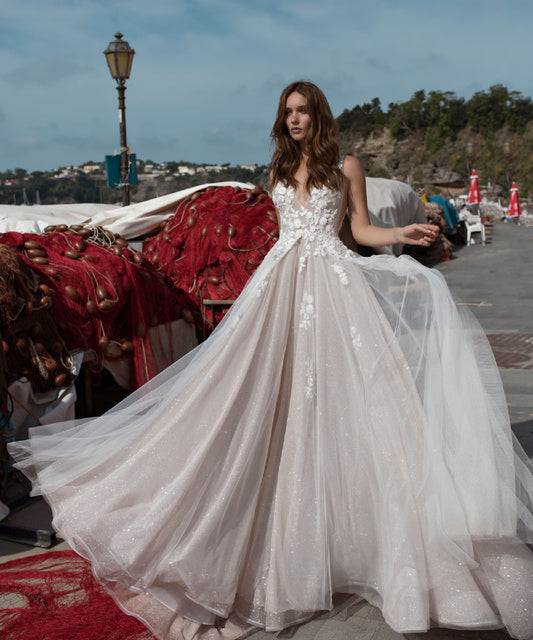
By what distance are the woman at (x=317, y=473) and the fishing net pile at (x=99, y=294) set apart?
1688 millimetres

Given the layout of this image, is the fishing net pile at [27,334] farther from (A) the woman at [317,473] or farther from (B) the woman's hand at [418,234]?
(B) the woman's hand at [418,234]

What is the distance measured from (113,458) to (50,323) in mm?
1681

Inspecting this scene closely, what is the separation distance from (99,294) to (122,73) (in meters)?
7.13

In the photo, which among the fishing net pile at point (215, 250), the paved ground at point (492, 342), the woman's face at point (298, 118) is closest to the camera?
the paved ground at point (492, 342)

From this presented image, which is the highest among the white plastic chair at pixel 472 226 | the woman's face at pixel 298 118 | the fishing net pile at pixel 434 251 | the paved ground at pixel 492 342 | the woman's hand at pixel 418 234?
the woman's face at pixel 298 118

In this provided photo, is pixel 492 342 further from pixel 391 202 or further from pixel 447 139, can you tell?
pixel 447 139

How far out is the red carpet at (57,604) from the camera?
2746 mm

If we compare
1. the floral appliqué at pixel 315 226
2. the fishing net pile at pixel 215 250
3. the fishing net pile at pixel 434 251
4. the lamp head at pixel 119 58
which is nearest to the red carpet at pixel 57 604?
the floral appliqué at pixel 315 226

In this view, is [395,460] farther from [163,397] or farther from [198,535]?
[163,397]

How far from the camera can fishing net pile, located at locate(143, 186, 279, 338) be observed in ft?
19.4

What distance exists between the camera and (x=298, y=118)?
3.41 meters

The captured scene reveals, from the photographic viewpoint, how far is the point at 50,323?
14.9 feet

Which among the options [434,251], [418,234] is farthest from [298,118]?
[434,251]

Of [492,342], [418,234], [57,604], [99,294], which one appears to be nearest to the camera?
[57,604]
